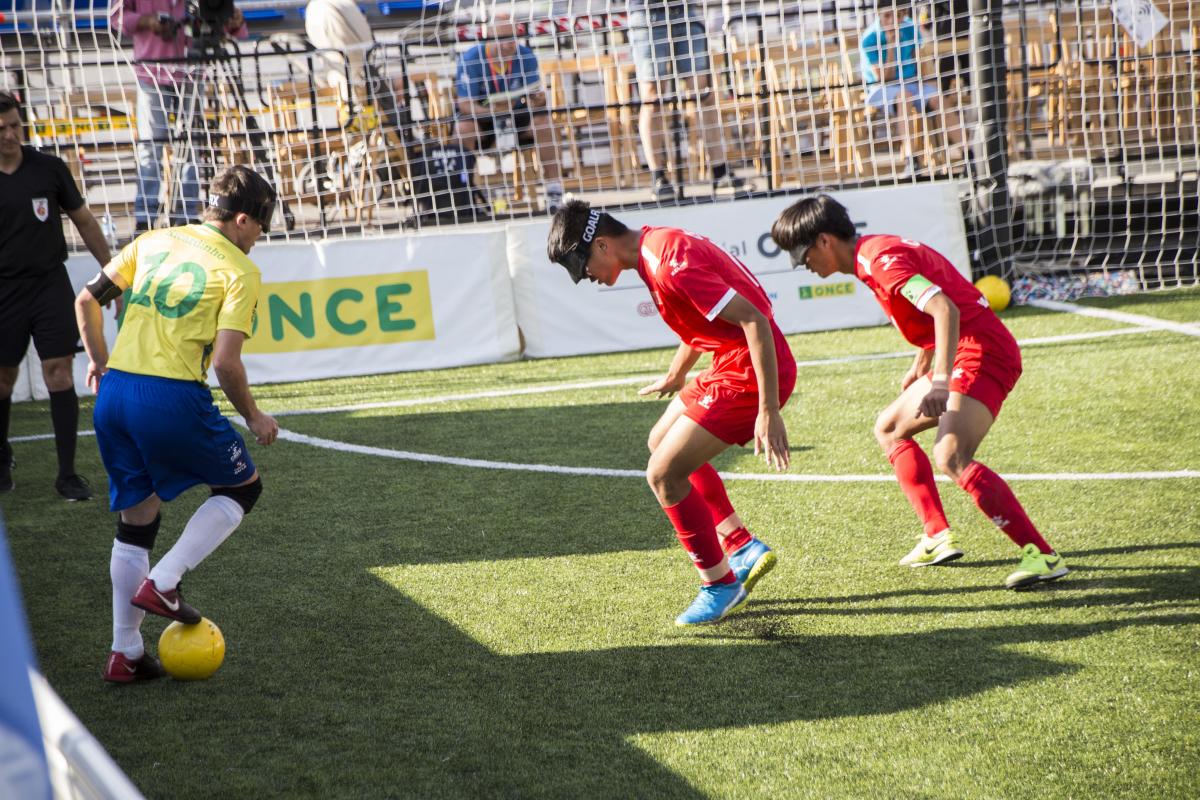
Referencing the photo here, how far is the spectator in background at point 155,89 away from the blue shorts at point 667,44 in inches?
159

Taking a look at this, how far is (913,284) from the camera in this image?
4.39 metres

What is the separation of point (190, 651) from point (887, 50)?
977cm

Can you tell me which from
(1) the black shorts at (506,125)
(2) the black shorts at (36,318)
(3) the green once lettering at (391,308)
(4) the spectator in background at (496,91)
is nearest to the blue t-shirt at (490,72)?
(4) the spectator in background at (496,91)

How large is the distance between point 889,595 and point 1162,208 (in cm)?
810

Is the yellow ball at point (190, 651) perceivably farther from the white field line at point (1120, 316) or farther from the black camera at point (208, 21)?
the black camera at point (208, 21)

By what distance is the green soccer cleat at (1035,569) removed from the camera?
14.6 ft

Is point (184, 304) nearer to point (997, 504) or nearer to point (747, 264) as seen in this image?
point (997, 504)

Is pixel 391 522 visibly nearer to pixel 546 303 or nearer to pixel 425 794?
pixel 425 794

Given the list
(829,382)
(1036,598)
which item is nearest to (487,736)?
(1036,598)

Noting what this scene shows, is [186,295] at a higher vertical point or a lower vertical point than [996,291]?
higher

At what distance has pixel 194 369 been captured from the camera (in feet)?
13.0

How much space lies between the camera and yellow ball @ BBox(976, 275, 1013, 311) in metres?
10.1

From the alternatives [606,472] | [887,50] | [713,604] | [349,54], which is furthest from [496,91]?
[713,604]

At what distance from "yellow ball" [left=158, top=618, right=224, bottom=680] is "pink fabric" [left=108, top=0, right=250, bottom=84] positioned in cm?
762
